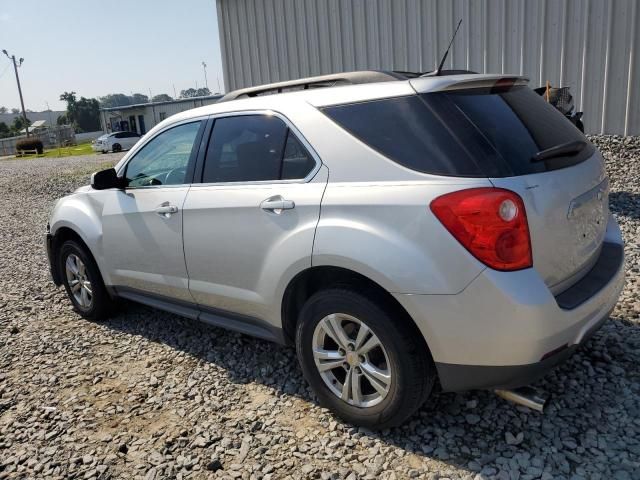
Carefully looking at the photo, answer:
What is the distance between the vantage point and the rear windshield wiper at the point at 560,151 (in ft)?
8.06

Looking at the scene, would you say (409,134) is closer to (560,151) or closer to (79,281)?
(560,151)

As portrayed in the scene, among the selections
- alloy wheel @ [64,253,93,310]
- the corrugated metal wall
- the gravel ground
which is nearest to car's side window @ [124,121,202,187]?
alloy wheel @ [64,253,93,310]

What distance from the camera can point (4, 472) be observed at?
279cm

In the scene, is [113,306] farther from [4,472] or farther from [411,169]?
[411,169]

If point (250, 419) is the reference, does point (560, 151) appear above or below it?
above

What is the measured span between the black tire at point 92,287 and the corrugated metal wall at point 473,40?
747cm

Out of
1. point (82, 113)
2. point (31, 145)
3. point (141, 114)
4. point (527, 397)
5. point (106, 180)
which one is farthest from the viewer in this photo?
point (82, 113)

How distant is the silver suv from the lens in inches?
89.4

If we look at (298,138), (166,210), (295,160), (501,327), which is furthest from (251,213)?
(501,327)

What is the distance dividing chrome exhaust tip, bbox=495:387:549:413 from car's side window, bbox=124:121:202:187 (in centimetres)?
238

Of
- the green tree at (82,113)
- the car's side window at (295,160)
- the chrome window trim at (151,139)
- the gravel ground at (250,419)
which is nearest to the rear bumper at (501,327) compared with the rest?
the gravel ground at (250,419)

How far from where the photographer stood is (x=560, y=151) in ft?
8.33

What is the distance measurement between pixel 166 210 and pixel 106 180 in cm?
79

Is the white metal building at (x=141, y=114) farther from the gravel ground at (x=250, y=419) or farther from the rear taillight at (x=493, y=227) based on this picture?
the rear taillight at (x=493, y=227)
